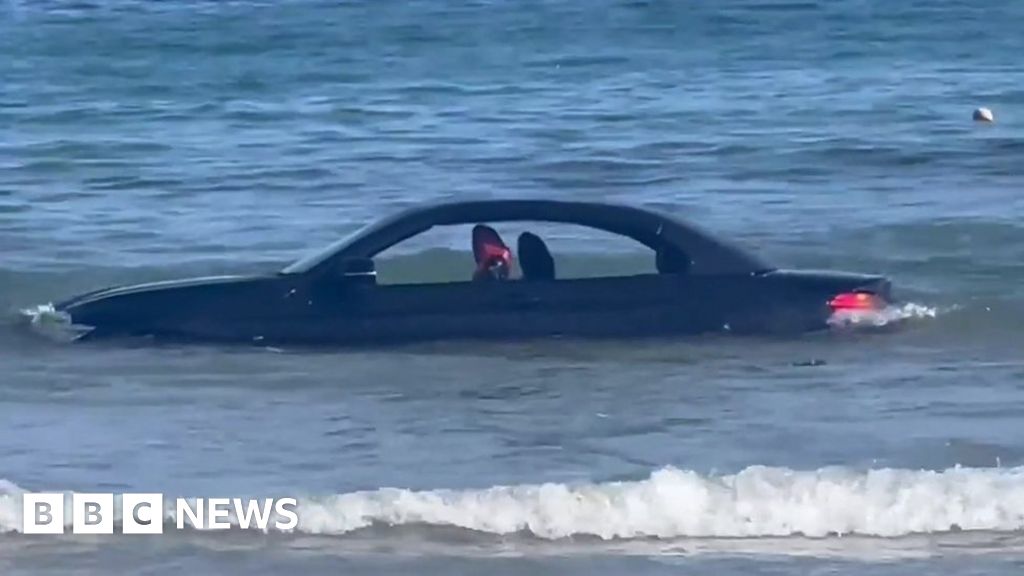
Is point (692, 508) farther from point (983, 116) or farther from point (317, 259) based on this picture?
point (983, 116)

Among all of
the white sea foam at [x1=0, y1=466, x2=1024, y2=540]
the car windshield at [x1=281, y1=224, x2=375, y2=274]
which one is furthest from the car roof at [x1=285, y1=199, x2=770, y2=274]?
the white sea foam at [x1=0, y1=466, x2=1024, y2=540]

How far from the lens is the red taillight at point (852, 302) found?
12.8 meters

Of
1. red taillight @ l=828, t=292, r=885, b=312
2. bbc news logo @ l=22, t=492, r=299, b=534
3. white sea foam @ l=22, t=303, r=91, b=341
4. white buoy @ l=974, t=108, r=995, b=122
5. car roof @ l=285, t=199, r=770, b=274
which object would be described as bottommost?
bbc news logo @ l=22, t=492, r=299, b=534

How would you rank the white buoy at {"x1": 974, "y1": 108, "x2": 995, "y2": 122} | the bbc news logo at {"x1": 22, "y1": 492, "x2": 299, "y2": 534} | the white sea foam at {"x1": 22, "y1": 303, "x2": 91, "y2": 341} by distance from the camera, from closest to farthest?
the bbc news logo at {"x1": 22, "y1": 492, "x2": 299, "y2": 534} < the white sea foam at {"x1": 22, "y1": 303, "x2": 91, "y2": 341} < the white buoy at {"x1": 974, "y1": 108, "x2": 995, "y2": 122}

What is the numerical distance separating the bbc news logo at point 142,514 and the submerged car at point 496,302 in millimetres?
3635

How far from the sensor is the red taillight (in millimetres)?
12789

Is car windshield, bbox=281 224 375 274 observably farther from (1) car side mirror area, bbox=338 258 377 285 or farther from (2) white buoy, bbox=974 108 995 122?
(2) white buoy, bbox=974 108 995 122

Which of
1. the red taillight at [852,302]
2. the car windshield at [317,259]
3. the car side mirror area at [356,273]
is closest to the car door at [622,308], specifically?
the red taillight at [852,302]

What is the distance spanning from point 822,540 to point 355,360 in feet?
14.2

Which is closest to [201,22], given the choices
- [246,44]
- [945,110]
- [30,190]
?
[246,44]

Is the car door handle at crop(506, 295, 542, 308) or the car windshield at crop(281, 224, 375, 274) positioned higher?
the car windshield at crop(281, 224, 375, 274)

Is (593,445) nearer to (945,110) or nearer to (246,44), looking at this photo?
(945,110)

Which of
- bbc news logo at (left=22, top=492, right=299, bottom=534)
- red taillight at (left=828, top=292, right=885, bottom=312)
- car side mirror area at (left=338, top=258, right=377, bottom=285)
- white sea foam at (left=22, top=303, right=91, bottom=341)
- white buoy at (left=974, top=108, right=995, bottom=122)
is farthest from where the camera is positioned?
white buoy at (left=974, top=108, right=995, bottom=122)

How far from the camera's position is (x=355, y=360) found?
12547mm
